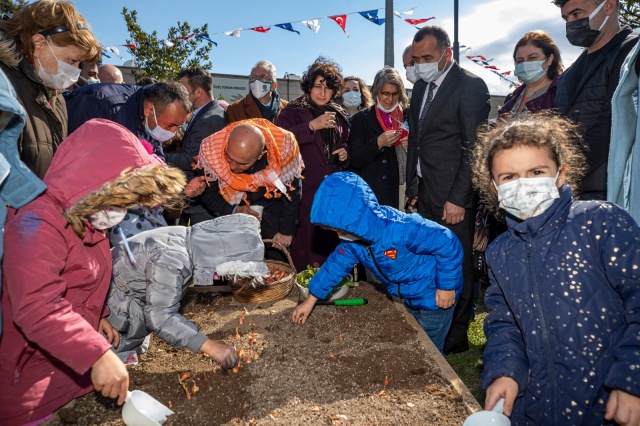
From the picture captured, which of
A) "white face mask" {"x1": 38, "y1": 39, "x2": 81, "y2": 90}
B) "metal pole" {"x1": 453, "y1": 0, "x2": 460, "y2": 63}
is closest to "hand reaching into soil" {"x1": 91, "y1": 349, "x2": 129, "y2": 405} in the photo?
"white face mask" {"x1": 38, "y1": 39, "x2": 81, "y2": 90}

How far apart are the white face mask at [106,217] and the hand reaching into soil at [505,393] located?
5.29 feet

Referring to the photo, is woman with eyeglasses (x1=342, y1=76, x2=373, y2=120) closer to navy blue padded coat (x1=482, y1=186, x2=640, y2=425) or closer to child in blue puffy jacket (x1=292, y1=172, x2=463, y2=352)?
child in blue puffy jacket (x1=292, y1=172, x2=463, y2=352)

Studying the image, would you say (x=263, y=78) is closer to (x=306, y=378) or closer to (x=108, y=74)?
(x=108, y=74)

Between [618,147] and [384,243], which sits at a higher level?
[618,147]

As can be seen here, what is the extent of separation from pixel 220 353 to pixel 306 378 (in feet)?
1.51

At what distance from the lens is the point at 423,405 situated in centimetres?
193

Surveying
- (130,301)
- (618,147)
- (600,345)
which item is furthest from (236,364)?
(618,147)

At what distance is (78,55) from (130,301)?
1351 millimetres

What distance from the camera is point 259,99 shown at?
4.39 meters

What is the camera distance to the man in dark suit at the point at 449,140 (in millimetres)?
3158

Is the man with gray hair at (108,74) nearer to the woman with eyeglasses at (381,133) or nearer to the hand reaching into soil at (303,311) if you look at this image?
the woman with eyeglasses at (381,133)

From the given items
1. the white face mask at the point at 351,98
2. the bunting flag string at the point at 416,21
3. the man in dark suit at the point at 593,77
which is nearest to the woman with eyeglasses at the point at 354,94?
the white face mask at the point at 351,98

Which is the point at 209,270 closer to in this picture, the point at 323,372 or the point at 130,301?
the point at 130,301

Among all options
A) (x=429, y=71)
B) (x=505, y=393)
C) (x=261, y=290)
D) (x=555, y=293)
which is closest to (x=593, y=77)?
(x=429, y=71)
